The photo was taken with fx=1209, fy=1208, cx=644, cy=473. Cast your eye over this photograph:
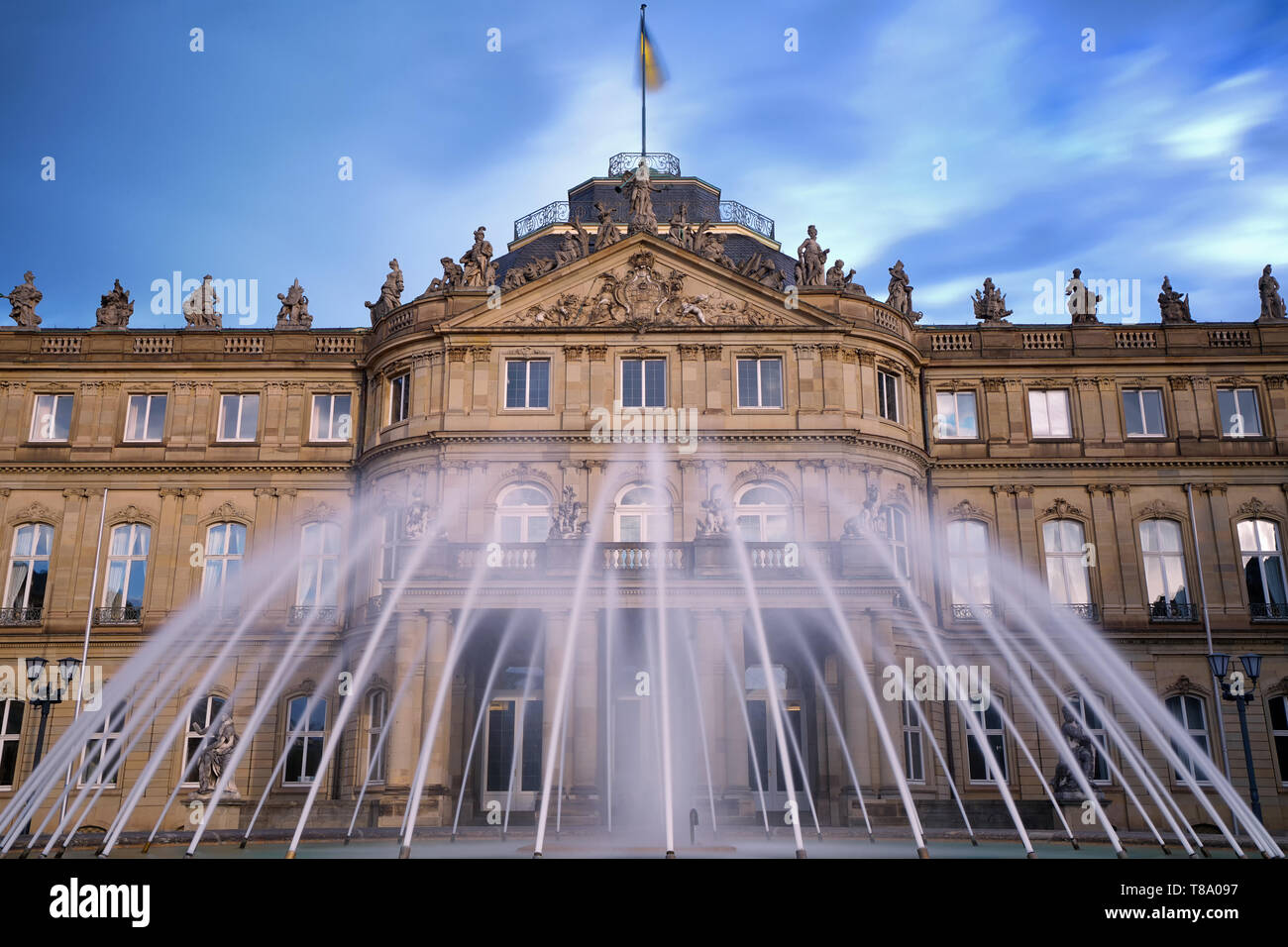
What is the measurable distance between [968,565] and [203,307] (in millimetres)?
28965

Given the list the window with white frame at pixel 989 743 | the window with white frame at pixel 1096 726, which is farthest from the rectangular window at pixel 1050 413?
the window with white frame at pixel 989 743

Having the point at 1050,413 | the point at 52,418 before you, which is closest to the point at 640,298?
the point at 1050,413

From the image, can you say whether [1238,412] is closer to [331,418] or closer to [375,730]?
[375,730]

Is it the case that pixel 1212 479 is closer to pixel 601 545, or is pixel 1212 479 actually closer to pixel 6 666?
pixel 601 545

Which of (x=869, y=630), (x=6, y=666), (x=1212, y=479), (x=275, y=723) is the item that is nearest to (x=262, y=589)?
(x=275, y=723)

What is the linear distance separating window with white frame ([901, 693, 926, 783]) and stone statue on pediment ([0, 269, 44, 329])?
33855mm

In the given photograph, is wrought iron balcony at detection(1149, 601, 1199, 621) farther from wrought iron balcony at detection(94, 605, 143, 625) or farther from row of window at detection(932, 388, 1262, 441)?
wrought iron balcony at detection(94, 605, 143, 625)

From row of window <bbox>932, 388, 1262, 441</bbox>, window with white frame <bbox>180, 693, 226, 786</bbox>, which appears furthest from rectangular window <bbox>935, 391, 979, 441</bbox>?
window with white frame <bbox>180, 693, 226, 786</bbox>

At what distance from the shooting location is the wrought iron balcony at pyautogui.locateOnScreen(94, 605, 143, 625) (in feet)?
132

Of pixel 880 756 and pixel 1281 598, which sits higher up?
pixel 1281 598

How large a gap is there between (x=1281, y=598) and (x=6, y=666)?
42479mm

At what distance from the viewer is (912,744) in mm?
38188

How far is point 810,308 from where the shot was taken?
39531 millimetres

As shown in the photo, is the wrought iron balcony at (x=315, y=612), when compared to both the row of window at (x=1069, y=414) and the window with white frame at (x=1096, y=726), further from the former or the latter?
the window with white frame at (x=1096, y=726)
